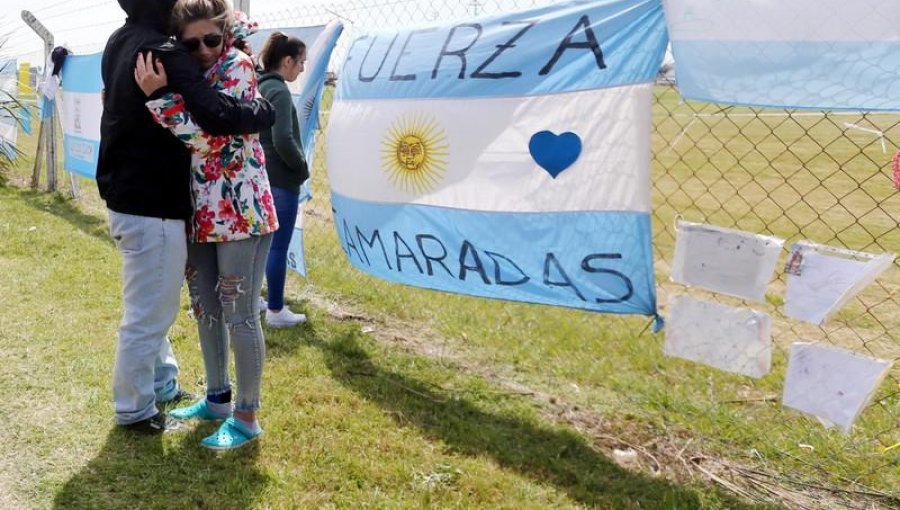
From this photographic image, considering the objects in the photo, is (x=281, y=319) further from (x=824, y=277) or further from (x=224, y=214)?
(x=824, y=277)

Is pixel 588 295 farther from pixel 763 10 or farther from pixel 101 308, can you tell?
pixel 101 308

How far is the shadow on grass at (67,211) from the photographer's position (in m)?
7.08

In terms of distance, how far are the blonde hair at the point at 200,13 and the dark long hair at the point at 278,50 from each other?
1.37 m

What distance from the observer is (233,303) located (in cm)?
286

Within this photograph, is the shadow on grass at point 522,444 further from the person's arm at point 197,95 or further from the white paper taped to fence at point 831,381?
the person's arm at point 197,95

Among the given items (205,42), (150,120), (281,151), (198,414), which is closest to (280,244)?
(281,151)

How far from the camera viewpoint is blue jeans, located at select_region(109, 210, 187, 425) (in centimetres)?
273

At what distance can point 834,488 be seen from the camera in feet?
9.41

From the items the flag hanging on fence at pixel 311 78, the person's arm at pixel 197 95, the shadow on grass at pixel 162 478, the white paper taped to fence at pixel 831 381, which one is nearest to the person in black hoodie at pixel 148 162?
the person's arm at pixel 197 95

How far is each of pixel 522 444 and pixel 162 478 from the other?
4.58 feet

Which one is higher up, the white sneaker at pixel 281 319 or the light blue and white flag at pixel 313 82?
the light blue and white flag at pixel 313 82

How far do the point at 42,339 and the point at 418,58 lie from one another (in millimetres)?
2463

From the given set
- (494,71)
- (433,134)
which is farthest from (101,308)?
(494,71)

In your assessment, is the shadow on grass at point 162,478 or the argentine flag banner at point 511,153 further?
the argentine flag banner at point 511,153
